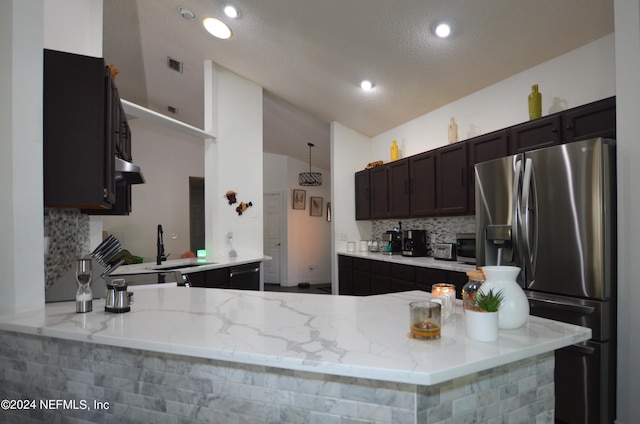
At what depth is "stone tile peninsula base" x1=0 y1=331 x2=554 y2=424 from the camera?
812mm

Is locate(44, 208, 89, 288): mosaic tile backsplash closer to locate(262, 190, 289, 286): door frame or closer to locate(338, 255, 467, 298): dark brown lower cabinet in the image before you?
locate(338, 255, 467, 298): dark brown lower cabinet

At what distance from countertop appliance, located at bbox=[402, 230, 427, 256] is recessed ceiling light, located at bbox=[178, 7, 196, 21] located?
11.0 feet

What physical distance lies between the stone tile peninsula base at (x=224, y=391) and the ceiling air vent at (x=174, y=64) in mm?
4123

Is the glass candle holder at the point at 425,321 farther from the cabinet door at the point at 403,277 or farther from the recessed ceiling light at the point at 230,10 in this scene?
the recessed ceiling light at the point at 230,10

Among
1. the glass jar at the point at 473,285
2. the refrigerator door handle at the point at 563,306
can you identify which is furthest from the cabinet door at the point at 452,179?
the glass jar at the point at 473,285

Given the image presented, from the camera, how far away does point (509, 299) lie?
99 cm

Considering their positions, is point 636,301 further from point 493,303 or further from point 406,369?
point 406,369

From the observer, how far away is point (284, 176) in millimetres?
7113

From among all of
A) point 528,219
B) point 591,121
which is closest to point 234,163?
point 528,219

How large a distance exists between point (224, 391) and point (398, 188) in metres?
3.66

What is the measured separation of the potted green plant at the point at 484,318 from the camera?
2.98 ft

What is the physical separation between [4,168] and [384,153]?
4443 millimetres

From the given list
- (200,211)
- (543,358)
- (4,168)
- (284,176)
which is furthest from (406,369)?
(200,211)

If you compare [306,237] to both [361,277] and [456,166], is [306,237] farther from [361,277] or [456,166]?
[456,166]
